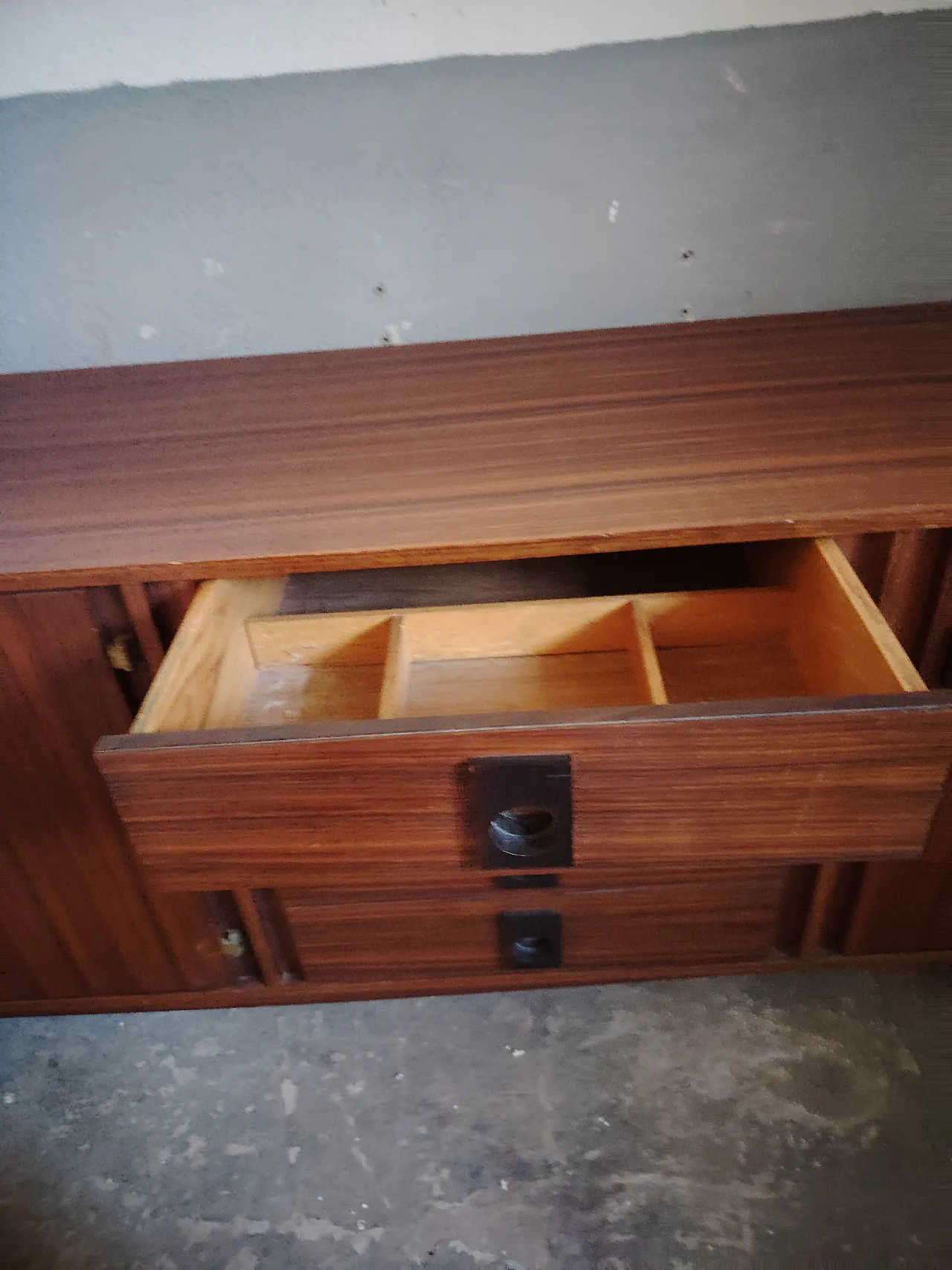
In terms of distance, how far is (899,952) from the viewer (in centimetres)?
104

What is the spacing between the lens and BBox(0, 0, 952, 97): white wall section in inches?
34.6

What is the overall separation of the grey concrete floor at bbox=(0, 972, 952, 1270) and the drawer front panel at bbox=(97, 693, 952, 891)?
410 millimetres

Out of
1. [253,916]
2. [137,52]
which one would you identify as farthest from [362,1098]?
[137,52]

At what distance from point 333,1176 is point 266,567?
66cm

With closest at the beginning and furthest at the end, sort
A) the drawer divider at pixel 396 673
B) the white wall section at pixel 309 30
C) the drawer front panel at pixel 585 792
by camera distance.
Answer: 1. the drawer front panel at pixel 585 792
2. the drawer divider at pixel 396 673
3. the white wall section at pixel 309 30

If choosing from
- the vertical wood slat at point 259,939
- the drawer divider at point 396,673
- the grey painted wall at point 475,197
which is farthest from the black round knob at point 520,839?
the grey painted wall at point 475,197

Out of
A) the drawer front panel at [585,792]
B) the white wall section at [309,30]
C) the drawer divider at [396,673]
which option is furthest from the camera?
the white wall section at [309,30]

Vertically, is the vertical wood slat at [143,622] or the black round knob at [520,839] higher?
the vertical wood slat at [143,622]

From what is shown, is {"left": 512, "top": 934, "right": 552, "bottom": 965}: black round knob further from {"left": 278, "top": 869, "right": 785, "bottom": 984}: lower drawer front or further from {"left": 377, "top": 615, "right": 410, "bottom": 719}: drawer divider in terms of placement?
{"left": 377, "top": 615, "right": 410, "bottom": 719}: drawer divider

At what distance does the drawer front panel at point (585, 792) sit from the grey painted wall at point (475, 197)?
0.61 metres

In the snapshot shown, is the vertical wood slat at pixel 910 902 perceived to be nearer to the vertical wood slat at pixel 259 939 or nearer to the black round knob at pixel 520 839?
the black round knob at pixel 520 839

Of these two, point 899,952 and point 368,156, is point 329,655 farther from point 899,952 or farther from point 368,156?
point 899,952

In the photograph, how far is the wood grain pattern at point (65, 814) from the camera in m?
0.79

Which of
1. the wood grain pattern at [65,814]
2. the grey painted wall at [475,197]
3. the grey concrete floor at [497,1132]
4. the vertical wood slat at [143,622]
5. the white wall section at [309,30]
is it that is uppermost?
the white wall section at [309,30]
